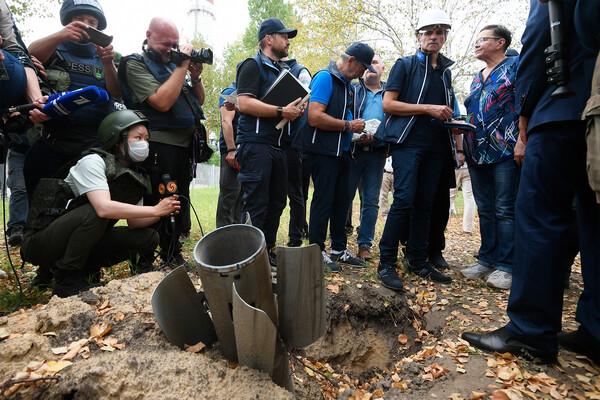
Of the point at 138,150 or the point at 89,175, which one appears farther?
the point at 138,150

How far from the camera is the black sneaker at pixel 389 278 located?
10.4 feet

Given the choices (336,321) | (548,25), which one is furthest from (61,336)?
(548,25)

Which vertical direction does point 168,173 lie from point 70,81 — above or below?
below

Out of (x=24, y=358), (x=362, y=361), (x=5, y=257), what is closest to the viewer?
(x=24, y=358)

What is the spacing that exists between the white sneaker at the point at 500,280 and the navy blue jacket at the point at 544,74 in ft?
5.75

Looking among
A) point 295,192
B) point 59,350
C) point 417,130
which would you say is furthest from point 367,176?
point 59,350

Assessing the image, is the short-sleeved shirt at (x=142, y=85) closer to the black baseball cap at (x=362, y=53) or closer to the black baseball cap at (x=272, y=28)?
the black baseball cap at (x=272, y=28)

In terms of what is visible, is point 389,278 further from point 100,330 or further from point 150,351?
point 100,330

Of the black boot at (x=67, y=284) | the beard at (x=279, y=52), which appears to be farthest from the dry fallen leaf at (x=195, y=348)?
the beard at (x=279, y=52)

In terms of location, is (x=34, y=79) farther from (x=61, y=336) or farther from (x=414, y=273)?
(x=414, y=273)

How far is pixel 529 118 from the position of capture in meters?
2.10

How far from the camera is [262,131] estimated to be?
129 inches

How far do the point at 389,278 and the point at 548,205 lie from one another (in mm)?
1556

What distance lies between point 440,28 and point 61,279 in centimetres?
359
